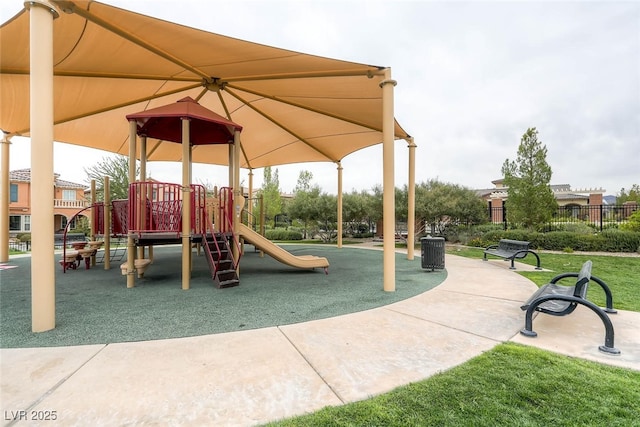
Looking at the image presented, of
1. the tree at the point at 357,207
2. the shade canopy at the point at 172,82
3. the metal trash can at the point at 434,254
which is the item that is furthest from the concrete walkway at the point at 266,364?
the tree at the point at 357,207

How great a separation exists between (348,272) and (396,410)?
19.7 feet

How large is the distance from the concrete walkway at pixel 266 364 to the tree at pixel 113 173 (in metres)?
23.8

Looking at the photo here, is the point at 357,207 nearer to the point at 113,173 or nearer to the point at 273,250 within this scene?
the point at 273,250

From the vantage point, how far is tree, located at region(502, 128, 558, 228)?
44.5ft

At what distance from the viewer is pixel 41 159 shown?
141 inches

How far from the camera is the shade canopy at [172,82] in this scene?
4836 millimetres

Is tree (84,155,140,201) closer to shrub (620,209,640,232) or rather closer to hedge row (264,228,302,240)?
hedge row (264,228,302,240)

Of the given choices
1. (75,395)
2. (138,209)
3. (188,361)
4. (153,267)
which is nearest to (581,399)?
(188,361)

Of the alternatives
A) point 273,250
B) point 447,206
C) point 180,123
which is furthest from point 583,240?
point 180,123

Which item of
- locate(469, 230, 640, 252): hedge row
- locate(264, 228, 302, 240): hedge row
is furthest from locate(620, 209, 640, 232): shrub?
locate(264, 228, 302, 240): hedge row

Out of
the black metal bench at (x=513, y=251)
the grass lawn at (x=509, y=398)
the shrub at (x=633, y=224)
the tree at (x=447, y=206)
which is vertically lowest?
the grass lawn at (x=509, y=398)

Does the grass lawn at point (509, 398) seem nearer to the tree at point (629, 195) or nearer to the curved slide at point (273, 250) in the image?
the curved slide at point (273, 250)

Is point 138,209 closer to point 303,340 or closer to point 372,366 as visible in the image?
point 303,340

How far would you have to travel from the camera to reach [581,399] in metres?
2.14
